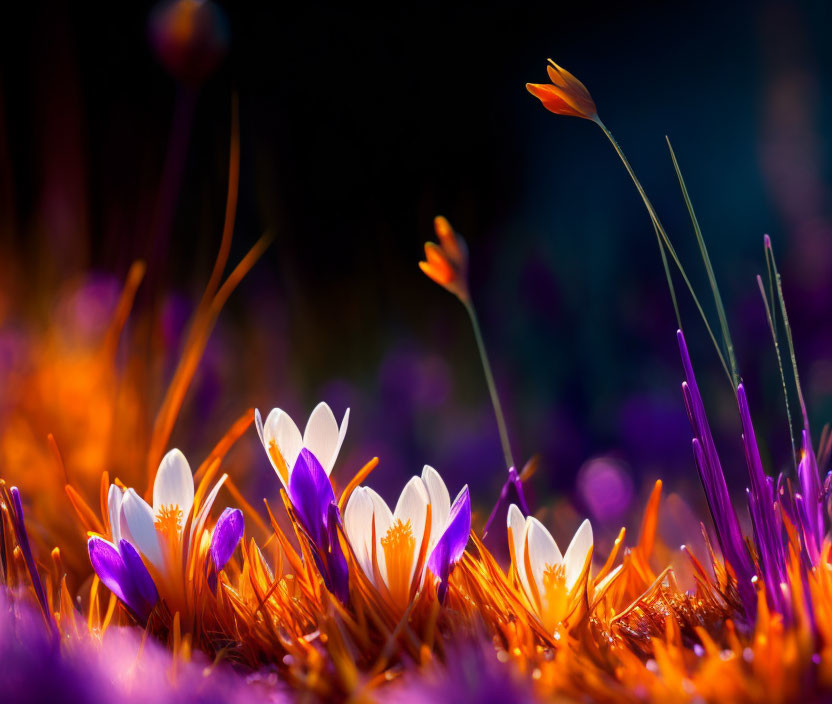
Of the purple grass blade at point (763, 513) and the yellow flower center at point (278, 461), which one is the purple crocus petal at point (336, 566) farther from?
the purple grass blade at point (763, 513)

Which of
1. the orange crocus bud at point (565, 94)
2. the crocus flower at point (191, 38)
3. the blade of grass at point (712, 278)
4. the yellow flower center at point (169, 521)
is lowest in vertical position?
the yellow flower center at point (169, 521)

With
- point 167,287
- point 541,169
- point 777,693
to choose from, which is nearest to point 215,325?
point 167,287

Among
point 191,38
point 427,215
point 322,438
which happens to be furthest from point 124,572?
point 427,215

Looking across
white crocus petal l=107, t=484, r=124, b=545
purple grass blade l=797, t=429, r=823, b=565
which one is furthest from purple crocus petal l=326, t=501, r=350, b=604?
purple grass blade l=797, t=429, r=823, b=565

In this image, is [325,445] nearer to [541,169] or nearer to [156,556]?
[156,556]

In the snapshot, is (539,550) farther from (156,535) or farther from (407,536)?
(156,535)

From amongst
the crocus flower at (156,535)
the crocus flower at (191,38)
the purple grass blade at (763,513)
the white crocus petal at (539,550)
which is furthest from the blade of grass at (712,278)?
the crocus flower at (191,38)
